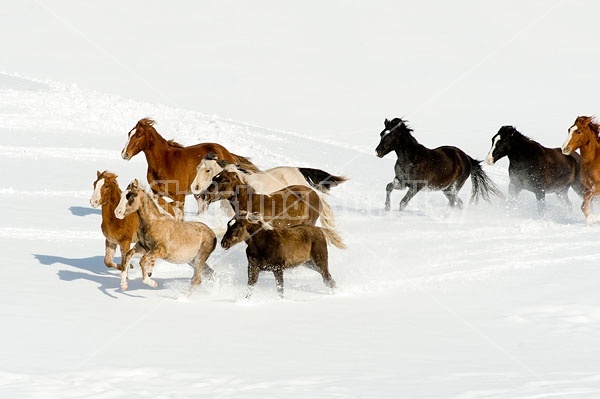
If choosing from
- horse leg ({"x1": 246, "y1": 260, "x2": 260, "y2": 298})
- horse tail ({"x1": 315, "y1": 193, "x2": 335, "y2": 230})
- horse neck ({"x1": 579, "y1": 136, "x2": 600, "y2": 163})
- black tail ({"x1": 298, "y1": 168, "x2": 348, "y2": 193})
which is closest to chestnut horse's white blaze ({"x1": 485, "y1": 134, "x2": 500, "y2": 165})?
horse neck ({"x1": 579, "y1": 136, "x2": 600, "y2": 163})

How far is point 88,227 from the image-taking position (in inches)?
563

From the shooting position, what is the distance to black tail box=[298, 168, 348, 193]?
13.3 meters

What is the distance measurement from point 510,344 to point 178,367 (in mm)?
3081

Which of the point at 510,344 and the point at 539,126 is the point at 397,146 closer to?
the point at 510,344

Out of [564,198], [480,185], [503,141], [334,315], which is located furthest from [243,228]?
[564,198]

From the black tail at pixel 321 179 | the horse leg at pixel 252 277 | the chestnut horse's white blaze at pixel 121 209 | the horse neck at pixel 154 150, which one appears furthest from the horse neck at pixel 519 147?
the chestnut horse's white blaze at pixel 121 209

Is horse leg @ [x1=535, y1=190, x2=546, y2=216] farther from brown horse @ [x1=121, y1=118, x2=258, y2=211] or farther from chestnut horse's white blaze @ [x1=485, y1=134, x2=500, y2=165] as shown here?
brown horse @ [x1=121, y1=118, x2=258, y2=211]

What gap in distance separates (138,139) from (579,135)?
25.3 ft

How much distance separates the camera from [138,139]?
1419 centimetres

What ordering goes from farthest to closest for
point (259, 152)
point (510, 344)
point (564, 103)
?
1. point (564, 103)
2. point (259, 152)
3. point (510, 344)

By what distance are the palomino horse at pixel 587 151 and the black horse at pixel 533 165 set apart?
1542mm

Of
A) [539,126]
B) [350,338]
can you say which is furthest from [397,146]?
[539,126]

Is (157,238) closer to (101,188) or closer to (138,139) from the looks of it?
(101,188)

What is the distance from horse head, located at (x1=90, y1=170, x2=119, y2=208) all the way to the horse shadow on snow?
3.19 ft
